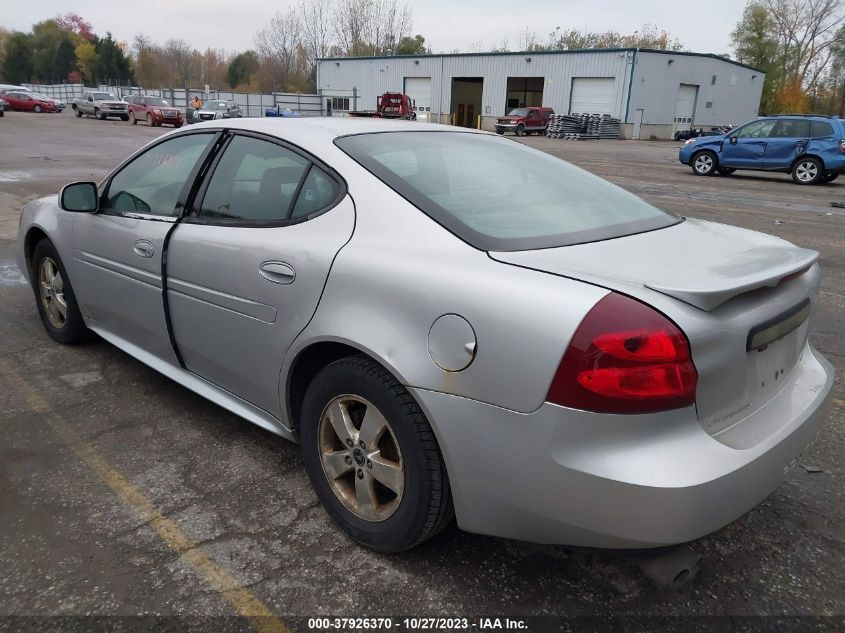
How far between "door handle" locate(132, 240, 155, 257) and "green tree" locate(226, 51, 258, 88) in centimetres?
10245

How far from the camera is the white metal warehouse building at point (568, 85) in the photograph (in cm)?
4081

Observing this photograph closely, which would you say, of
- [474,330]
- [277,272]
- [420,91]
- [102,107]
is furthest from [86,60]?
[474,330]

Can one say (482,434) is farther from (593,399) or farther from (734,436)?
(734,436)

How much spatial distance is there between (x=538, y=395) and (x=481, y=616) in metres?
0.82

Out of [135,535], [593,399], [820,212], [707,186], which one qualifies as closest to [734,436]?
[593,399]

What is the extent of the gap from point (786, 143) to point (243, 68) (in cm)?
9369

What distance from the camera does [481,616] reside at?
213cm

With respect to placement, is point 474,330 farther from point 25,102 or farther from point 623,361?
point 25,102

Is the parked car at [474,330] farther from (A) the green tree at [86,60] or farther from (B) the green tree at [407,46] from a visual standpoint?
(A) the green tree at [86,60]

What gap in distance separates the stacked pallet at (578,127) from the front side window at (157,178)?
121ft

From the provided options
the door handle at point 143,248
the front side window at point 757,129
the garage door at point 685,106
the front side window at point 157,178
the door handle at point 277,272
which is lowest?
the door handle at point 143,248

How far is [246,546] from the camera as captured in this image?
2447mm

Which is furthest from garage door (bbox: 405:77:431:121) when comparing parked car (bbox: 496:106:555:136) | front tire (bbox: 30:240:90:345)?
front tire (bbox: 30:240:90:345)

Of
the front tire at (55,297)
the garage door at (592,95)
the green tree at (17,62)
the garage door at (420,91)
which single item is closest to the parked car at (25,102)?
the garage door at (420,91)
